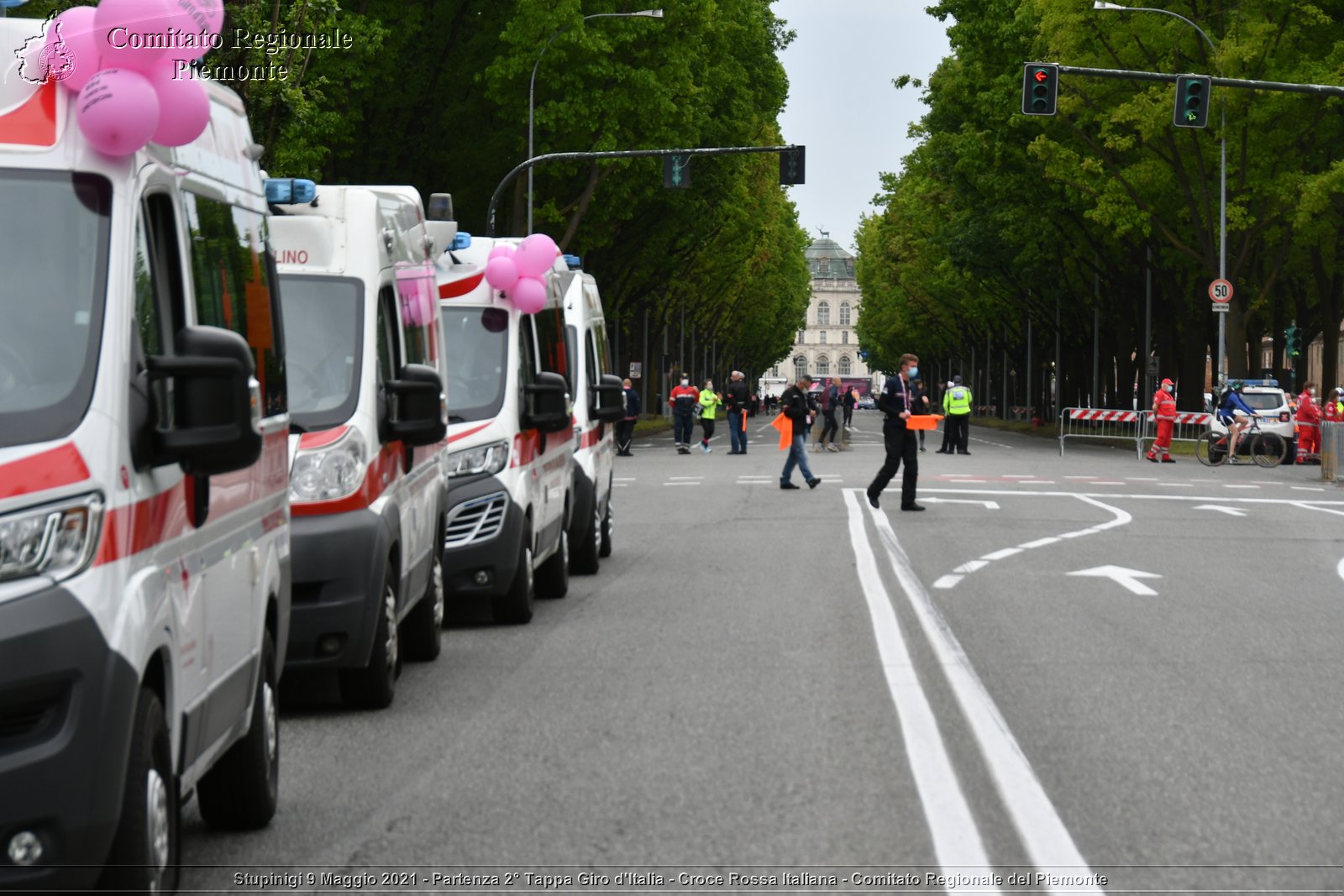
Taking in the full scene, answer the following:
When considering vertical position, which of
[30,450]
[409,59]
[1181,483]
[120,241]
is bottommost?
[1181,483]

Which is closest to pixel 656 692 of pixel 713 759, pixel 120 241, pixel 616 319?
pixel 713 759

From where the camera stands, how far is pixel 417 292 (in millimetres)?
10477

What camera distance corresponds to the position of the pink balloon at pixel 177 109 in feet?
17.1

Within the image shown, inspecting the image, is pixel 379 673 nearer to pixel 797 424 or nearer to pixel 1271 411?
pixel 797 424

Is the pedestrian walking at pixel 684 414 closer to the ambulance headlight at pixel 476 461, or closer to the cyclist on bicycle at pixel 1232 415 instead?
the cyclist on bicycle at pixel 1232 415

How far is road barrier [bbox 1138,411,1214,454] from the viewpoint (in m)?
44.1

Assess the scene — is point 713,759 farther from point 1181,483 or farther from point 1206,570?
point 1181,483

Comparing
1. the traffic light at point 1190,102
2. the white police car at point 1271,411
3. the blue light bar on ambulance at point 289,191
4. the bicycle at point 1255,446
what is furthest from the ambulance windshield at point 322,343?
the white police car at point 1271,411

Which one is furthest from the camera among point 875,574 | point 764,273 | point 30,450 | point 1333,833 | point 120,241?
point 764,273

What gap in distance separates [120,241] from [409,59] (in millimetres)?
36164

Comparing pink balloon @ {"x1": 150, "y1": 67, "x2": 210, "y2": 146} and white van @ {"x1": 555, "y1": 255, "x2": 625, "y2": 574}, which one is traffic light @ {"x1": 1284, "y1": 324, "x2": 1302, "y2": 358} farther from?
pink balloon @ {"x1": 150, "y1": 67, "x2": 210, "y2": 146}

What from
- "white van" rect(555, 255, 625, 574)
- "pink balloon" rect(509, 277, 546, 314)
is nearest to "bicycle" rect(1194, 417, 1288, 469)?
"white van" rect(555, 255, 625, 574)

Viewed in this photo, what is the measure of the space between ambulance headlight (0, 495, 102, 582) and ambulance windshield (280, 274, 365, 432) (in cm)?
446

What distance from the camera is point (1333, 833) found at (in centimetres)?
620
